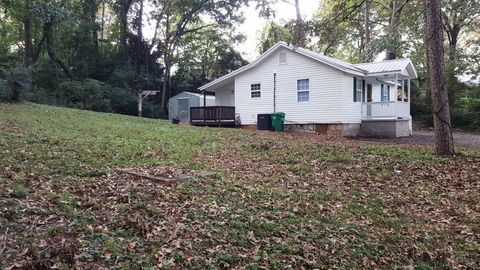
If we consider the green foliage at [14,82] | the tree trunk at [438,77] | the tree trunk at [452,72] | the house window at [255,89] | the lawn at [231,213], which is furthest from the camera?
the tree trunk at [452,72]

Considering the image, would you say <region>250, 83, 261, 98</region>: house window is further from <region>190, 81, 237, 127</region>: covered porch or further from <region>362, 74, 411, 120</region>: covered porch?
<region>362, 74, 411, 120</region>: covered porch

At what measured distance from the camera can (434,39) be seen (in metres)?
9.16

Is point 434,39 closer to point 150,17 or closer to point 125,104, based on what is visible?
point 125,104

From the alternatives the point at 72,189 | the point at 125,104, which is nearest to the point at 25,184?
the point at 72,189

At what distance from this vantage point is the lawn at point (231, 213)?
3459 millimetres

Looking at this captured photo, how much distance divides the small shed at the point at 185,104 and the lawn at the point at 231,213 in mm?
18170

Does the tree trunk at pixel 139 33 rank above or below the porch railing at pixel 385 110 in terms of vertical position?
above

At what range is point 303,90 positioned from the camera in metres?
18.9

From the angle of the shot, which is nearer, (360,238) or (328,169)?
(360,238)

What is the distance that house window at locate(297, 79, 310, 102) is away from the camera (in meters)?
18.8

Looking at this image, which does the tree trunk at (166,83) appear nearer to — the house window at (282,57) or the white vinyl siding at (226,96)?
the white vinyl siding at (226,96)

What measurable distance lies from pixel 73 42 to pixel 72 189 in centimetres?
2592

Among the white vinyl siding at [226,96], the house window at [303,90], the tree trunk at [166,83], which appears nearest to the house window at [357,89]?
the house window at [303,90]

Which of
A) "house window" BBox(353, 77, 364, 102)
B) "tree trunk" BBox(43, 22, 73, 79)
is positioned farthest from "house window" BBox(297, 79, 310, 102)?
"tree trunk" BBox(43, 22, 73, 79)
